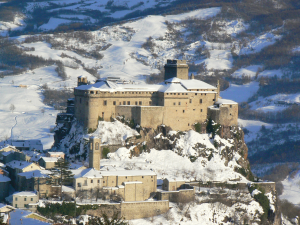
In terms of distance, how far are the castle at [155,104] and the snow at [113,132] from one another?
1.33 m

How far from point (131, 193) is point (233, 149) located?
83.5 ft

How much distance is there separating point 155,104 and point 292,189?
69211 millimetres

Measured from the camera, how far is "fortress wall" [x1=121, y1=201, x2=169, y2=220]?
9494 cm

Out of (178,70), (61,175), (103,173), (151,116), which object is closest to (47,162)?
(61,175)

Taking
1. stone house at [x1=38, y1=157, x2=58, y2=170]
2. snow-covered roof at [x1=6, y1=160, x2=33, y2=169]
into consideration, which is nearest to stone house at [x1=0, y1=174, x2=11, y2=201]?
snow-covered roof at [x1=6, y1=160, x2=33, y2=169]

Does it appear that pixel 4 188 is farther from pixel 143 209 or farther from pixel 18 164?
pixel 143 209

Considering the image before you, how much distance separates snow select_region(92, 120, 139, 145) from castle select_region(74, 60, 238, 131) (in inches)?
52.2

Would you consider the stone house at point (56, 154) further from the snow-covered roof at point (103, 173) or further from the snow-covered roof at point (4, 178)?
the snow-covered roof at point (4, 178)

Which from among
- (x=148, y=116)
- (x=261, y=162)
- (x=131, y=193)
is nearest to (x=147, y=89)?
(x=148, y=116)

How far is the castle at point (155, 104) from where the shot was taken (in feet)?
363

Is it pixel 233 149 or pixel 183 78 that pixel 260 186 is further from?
pixel 183 78

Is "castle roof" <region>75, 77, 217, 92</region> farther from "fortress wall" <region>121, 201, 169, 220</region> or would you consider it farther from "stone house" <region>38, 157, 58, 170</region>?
"fortress wall" <region>121, 201, 169, 220</region>

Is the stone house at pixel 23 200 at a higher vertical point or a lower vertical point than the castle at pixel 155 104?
lower

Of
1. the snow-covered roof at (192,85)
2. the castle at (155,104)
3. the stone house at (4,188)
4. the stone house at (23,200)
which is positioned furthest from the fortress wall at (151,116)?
the stone house at (23,200)
